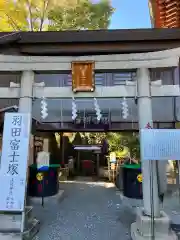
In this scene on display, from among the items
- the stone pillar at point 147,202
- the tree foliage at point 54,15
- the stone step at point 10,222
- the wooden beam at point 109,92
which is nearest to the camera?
the stone pillar at point 147,202

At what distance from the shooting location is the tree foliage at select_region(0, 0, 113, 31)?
650 inches

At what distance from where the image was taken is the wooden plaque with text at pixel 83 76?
573cm

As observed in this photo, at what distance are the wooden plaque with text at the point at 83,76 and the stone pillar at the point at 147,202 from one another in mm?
1218

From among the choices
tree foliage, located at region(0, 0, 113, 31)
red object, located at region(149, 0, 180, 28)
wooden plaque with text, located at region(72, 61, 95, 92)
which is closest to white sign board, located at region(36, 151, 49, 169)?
wooden plaque with text, located at region(72, 61, 95, 92)

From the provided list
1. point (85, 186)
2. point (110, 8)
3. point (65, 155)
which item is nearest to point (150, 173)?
point (85, 186)

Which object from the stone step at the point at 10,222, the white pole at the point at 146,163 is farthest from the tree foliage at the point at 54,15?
the stone step at the point at 10,222

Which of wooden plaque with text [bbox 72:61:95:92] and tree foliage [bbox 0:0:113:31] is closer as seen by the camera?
wooden plaque with text [bbox 72:61:95:92]

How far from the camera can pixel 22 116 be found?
215 inches

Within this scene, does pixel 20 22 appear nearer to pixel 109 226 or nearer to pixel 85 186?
pixel 85 186

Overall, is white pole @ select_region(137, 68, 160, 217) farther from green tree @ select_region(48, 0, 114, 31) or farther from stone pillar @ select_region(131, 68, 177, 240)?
green tree @ select_region(48, 0, 114, 31)

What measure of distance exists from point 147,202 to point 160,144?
1.44m

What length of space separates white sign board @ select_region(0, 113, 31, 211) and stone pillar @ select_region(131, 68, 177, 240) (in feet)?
9.06

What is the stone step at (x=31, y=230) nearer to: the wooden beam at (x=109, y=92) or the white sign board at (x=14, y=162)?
the white sign board at (x=14, y=162)

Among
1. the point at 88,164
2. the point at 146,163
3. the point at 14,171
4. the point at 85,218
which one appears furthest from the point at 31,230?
the point at 88,164
